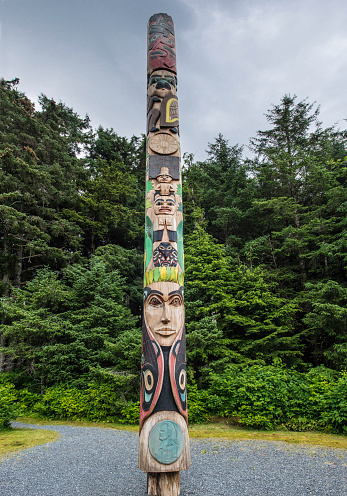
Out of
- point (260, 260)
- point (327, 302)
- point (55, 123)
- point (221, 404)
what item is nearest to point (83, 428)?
point (221, 404)

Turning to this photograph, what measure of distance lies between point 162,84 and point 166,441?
5.13 meters

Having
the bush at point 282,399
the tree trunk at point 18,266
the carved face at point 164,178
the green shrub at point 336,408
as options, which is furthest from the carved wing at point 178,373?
the tree trunk at point 18,266

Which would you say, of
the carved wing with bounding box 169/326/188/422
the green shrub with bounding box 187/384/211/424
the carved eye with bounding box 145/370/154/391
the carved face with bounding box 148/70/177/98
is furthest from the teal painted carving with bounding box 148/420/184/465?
the green shrub with bounding box 187/384/211/424

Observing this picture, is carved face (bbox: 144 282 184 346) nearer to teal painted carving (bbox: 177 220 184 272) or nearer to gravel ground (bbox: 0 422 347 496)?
teal painted carving (bbox: 177 220 184 272)

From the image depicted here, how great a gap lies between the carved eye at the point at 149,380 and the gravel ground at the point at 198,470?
1860mm

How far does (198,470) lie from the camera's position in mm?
4672

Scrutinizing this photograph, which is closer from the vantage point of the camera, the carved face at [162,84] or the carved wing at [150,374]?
the carved wing at [150,374]

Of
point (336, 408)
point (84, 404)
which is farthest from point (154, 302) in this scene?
point (84, 404)

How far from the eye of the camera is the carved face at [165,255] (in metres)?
3.66

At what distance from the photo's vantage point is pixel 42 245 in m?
12.7

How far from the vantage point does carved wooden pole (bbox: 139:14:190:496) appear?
2975mm

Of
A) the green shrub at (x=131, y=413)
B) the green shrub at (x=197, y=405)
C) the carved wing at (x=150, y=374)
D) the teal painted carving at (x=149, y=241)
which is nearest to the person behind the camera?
the carved wing at (x=150, y=374)

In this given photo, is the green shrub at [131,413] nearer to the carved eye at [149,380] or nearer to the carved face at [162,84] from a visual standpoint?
the carved eye at [149,380]

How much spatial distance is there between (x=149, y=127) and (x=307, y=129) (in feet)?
53.1
